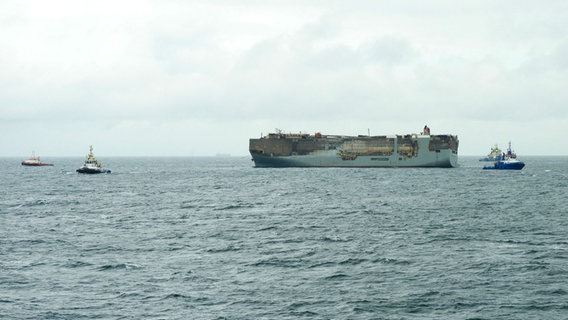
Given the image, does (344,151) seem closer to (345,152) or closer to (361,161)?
(345,152)

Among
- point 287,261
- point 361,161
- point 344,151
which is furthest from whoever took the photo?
point 361,161

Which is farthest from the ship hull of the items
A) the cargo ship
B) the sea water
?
the sea water

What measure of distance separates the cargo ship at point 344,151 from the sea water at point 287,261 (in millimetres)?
106544

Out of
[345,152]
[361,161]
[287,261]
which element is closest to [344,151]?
[345,152]

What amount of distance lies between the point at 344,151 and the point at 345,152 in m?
0.46

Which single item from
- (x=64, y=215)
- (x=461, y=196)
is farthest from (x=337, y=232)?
(x=461, y=196)

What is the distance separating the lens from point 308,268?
38219 millimetres

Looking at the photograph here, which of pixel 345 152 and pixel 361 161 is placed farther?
pixel 361 161

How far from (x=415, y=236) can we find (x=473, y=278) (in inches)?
629

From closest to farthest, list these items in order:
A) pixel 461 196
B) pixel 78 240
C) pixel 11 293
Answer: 1. pixel 11 293
2. pixel 78 240
3. pixel 461 196

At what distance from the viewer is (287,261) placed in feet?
133

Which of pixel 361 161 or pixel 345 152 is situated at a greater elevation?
pixel 345 152

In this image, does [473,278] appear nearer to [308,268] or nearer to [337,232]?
[308,268]

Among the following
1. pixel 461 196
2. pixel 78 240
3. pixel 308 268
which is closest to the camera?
pixel 308 268
